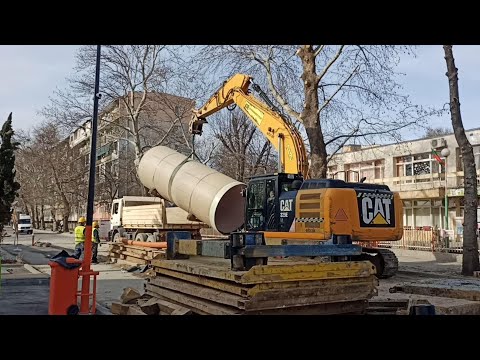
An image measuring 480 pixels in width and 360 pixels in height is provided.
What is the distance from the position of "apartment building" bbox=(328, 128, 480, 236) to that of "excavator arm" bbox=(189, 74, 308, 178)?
14857 mm

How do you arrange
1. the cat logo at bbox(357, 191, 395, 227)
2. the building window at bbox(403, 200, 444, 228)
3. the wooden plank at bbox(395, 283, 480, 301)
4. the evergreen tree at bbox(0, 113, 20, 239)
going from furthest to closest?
the building window at bbox(403, 200, 444, 228) < the evergreen tree at bbox(0, 113, 20, 239) < the cat logo at bbox(357, 191, 395, 227) < the wooden plank at bbox(395, 283, 480, 301)

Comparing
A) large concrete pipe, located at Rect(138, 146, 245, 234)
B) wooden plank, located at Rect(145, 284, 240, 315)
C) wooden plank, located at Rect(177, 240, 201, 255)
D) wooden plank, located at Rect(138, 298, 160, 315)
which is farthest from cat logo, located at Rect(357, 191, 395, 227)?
wooden plank, located at Rect(138, 298, 160, 315)

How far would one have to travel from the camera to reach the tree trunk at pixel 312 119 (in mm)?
19938

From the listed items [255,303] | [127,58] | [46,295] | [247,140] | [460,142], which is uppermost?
[127,58]

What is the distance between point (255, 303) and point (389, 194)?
27.4 feet

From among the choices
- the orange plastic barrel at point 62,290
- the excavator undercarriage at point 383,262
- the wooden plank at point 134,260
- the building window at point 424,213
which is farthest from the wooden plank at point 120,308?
the building window at point 424,213

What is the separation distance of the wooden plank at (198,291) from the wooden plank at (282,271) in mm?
192

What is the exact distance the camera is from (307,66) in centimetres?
2045

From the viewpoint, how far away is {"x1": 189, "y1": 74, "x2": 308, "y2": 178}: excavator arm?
14.1 m

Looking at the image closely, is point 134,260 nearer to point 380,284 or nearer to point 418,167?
point 380,284

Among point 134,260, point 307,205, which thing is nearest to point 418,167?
point 134,260

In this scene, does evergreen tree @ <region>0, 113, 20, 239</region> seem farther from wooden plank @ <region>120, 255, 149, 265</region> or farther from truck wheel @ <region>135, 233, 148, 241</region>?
truck wheel @ <region>135, 233, 148, 241</region>
